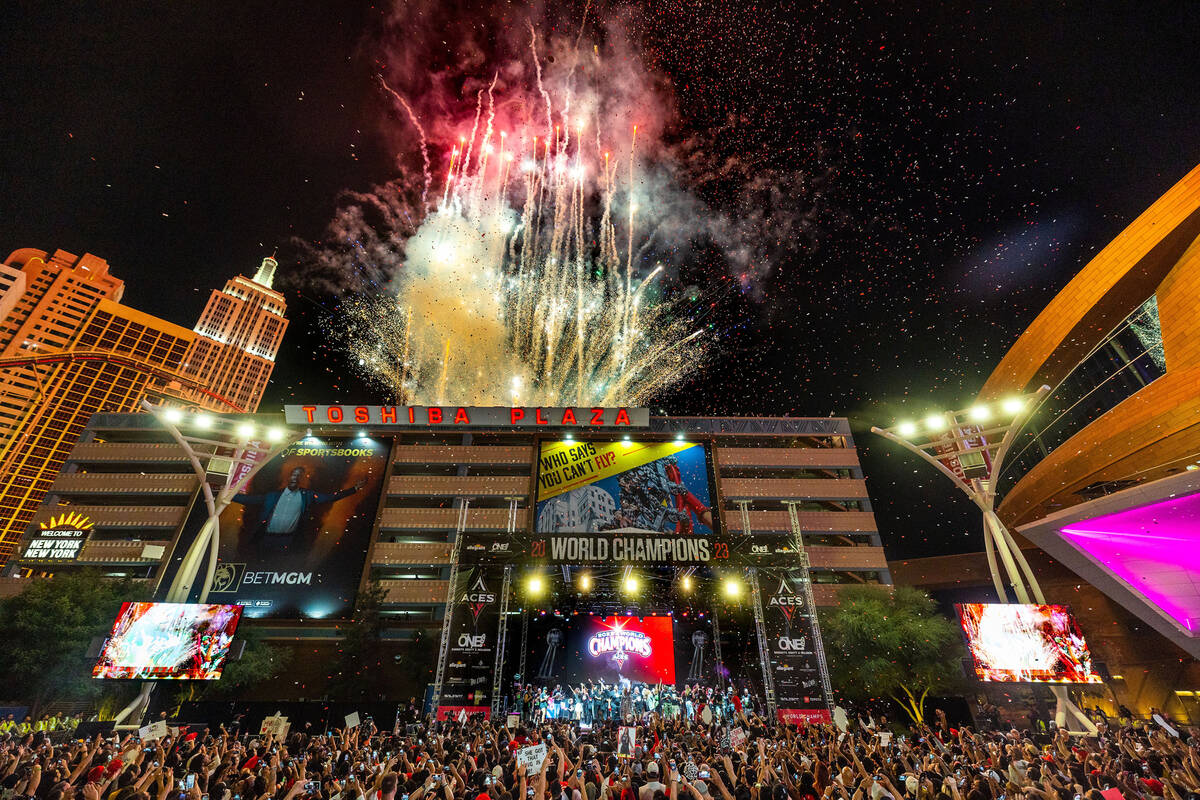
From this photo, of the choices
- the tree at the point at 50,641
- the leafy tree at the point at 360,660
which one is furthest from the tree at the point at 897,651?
the tree at the point at 50,641

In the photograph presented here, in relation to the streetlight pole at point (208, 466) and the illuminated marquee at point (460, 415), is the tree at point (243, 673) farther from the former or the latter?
the illuminated marquee at point (460, 415)

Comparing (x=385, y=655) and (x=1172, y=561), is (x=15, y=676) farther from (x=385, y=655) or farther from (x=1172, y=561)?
(x=1172, y=561)

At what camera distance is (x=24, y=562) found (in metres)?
46.1

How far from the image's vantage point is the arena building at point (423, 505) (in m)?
38.8

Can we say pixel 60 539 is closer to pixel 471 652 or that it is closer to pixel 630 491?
pixel 630 491

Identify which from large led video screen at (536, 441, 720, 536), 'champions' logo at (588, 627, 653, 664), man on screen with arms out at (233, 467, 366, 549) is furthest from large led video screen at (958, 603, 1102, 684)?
man on screen with arms out at (233, 467, 366, 549)

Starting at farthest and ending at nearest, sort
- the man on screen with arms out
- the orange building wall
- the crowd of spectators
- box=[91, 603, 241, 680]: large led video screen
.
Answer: the man on screen with arms out → the orange building wall → box=[91, 603, 241, 680]: large led video screen → the crowd of spectators

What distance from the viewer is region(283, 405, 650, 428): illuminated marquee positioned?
1672 inches

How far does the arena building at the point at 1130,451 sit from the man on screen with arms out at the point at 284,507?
46862 millimetres

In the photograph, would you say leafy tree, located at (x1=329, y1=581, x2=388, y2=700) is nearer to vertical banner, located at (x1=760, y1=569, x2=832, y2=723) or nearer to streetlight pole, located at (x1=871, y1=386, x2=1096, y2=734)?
vertical banner, located at (x1=760, y1=569, x2=832, y2=723)

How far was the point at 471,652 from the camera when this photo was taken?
19344mm

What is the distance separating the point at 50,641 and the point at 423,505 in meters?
26.1

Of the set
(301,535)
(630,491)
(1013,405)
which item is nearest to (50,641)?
(301,535)

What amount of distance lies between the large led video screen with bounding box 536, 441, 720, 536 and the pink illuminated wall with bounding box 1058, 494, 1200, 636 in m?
22.3
